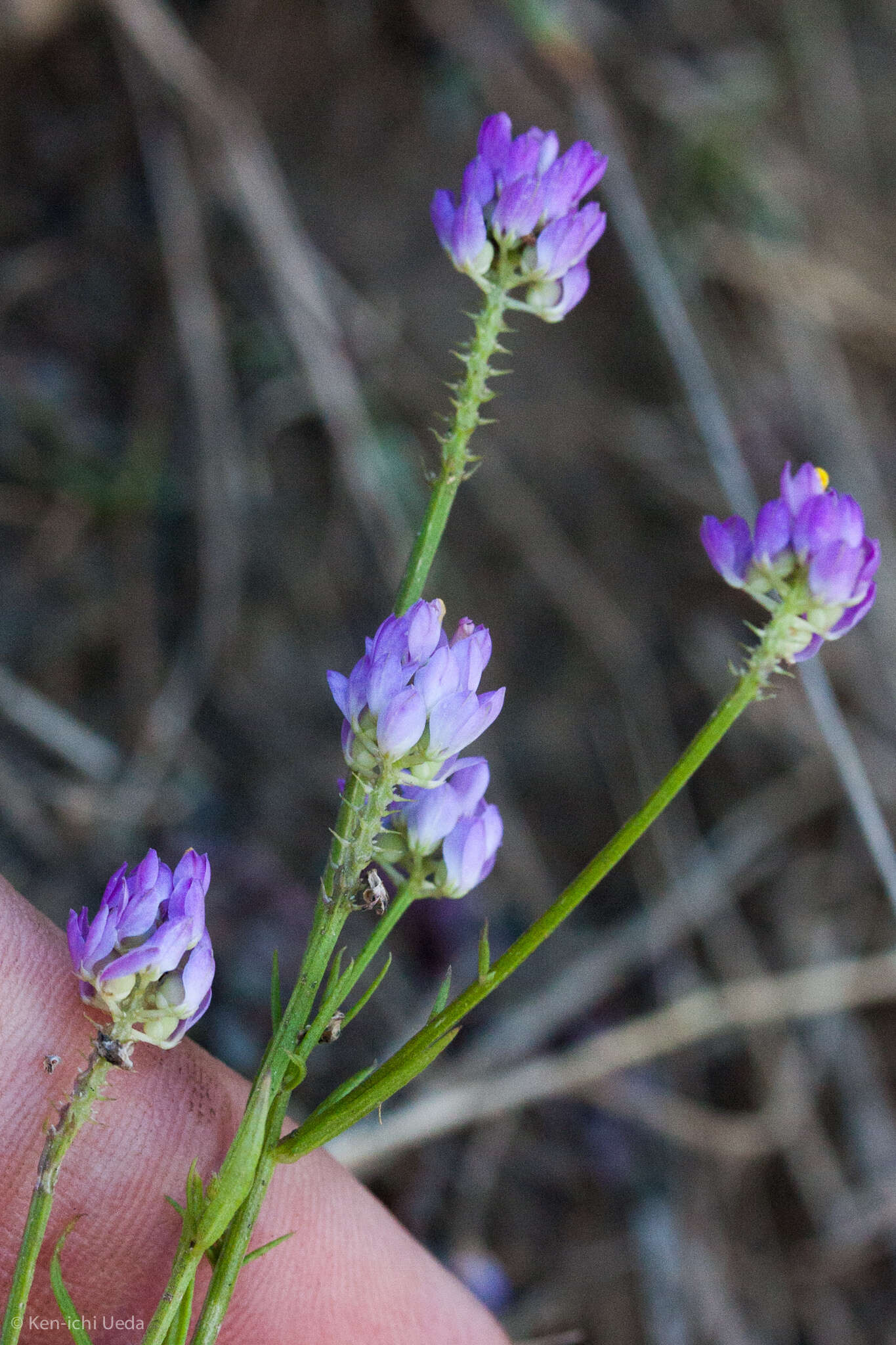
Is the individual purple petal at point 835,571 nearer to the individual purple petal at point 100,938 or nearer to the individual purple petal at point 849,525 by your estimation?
the individual purple petal at point 849,525

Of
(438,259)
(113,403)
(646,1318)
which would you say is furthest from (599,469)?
(646,1318)

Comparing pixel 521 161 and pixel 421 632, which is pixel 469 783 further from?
pixel 521 161

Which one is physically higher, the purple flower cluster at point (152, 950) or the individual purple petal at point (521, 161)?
the individual purple petal at point (521, 161)

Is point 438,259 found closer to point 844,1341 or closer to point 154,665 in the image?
point 154,665

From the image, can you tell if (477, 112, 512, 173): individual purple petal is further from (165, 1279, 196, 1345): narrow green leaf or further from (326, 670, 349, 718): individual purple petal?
(165, 1279, 196, 1345): narrow green leaf

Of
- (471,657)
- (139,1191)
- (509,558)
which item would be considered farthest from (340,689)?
(509,558)

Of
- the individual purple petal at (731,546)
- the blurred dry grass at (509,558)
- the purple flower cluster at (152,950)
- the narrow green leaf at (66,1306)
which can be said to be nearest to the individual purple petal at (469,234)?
the individual purple petal at (731,546)
